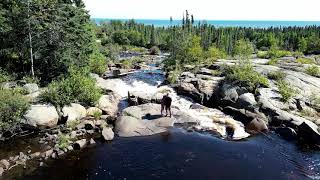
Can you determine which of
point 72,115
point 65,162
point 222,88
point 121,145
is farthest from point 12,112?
point 222,88

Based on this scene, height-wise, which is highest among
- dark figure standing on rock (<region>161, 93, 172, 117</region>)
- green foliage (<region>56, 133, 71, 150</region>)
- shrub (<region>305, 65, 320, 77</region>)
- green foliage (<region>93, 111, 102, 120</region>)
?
shrub (<region>305, 65, 320, 77</region>)

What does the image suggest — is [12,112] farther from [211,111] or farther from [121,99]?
[211,111]

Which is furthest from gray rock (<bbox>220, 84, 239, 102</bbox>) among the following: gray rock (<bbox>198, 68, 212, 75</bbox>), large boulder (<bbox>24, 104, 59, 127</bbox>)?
large boulder (<bbox>24, 104, 59, 127</bbox>)

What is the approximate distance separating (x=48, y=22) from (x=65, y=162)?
22.0m

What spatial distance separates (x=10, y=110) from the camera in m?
28.0

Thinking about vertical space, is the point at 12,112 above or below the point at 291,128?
above

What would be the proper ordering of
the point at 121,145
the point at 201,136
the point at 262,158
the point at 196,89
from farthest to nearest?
the point at 196,89 < the point at 201,136 < the point at 121,145 < the point at 262,158

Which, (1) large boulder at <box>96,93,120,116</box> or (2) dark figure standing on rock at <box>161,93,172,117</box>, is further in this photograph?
(1) large boulder at <box>96,93,120,116</box>

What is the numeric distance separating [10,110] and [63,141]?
6.07 m

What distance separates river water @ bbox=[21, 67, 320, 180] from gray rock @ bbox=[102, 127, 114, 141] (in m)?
0.52

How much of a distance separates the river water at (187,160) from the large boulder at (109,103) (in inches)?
303

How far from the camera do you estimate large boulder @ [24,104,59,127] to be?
29.3m

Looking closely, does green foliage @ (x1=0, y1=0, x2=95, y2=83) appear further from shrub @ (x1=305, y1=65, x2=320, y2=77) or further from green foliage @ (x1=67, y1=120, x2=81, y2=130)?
shrub @ (x1=305, y1=65, x2=320, y2=77)

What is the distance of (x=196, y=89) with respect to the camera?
137 ft
